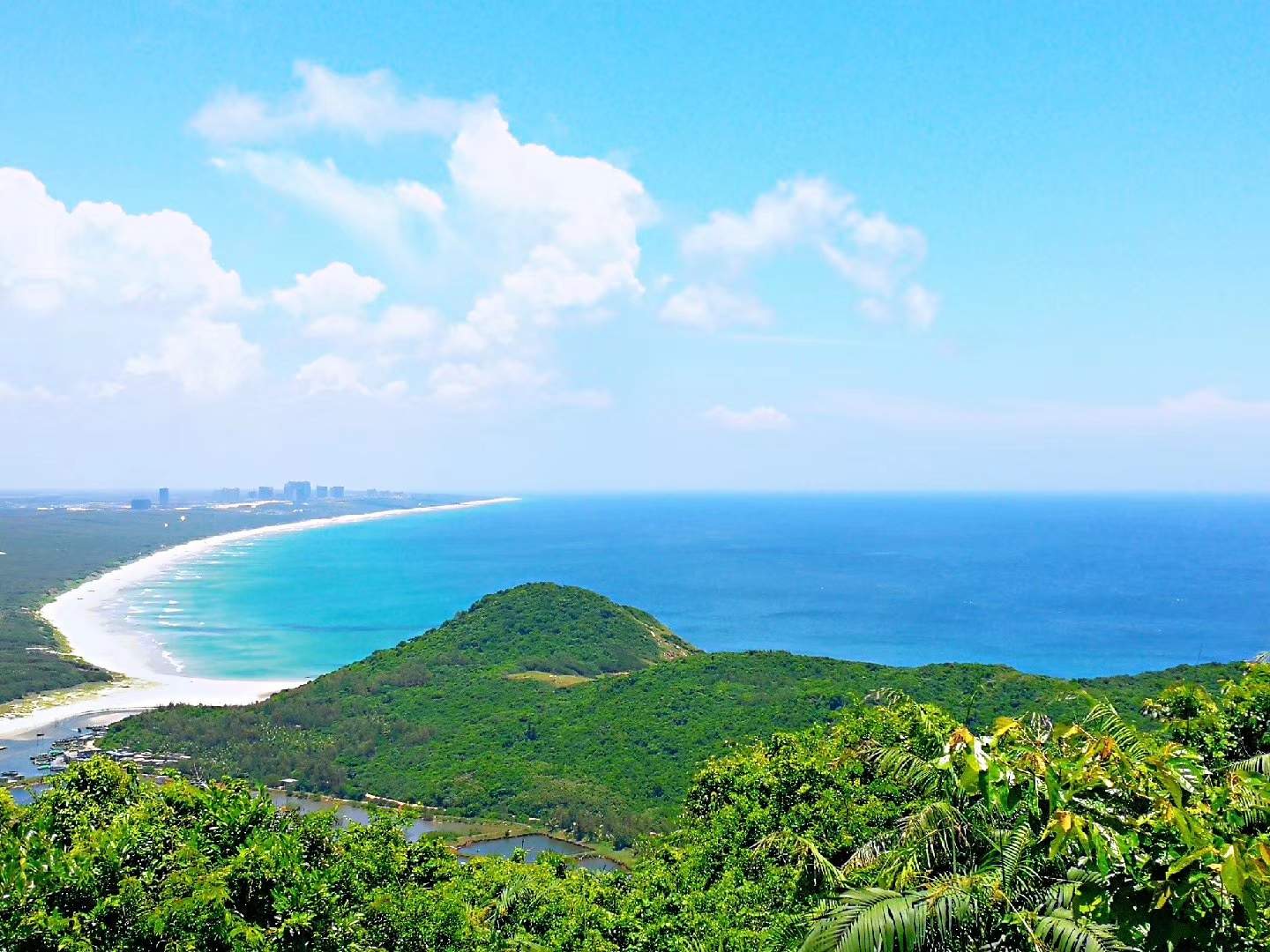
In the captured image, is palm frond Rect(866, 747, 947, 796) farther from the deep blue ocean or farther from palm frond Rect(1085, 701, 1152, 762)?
the deep blue ocean

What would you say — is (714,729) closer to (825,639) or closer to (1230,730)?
(1230,730)

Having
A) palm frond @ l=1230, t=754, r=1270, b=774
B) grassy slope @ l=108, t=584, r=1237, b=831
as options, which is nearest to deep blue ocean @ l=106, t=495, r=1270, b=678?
grassy slope @ l=108, t=584, r=1237, b=831

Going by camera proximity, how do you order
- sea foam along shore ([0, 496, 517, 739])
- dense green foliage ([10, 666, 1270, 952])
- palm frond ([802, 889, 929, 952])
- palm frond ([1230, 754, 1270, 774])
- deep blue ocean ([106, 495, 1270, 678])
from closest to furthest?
dense green foliage ([10, 666, 1270, 952])
palm frond ([802, 889, 929, 952])
palm frond ([1230, 754, 1270, 774])
sea foam along shore ([0, 496, 517, 739])
deep blue ocean ([106, 495, 1270, 678])

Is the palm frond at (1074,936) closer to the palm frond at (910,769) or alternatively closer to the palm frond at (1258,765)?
the palm frond at (910,769)

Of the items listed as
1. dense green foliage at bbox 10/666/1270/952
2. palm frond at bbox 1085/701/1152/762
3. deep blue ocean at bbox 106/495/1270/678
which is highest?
palm frond at bbox 1085/701/1152/762

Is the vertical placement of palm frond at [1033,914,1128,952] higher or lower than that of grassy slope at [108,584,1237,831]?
higher

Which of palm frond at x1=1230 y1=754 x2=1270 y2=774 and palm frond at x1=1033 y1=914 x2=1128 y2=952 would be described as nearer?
palm frond at x1=1033 y1=914 x2=1128 y2=952

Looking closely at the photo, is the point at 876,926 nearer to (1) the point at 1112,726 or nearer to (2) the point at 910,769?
(2) the point at 910,769
